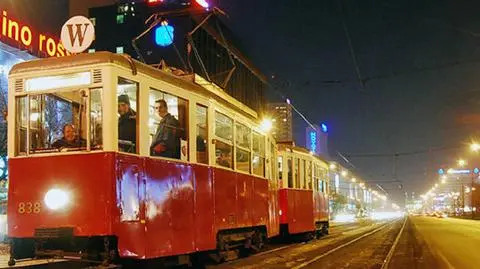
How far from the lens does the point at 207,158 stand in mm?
11141

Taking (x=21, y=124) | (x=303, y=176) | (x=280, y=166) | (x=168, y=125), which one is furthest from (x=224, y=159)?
(x=303, y=176)

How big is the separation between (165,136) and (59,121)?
1.70 metres

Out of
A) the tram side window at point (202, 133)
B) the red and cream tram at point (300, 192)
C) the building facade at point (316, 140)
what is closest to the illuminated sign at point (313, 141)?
the building facade at point (316, 140)

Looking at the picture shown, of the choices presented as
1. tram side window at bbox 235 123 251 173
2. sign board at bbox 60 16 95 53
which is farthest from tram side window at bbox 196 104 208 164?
sign board at bbox 60 16 95 53

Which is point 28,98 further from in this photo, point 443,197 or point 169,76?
point 443,197

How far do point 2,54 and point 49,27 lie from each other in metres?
10.8

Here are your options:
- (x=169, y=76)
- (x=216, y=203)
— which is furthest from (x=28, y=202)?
(x=216, y=203)

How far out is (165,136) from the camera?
985 centimetres

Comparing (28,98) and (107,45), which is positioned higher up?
(107,45)

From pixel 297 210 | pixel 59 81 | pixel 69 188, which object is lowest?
pixel 297 210

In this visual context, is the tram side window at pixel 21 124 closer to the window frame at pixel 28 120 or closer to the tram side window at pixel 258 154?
the window frame at pixel 28 120

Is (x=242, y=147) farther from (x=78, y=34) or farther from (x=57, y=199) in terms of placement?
(x=57, y=199)

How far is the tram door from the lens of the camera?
8.52 meters

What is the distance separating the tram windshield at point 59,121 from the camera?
8.67 meters
